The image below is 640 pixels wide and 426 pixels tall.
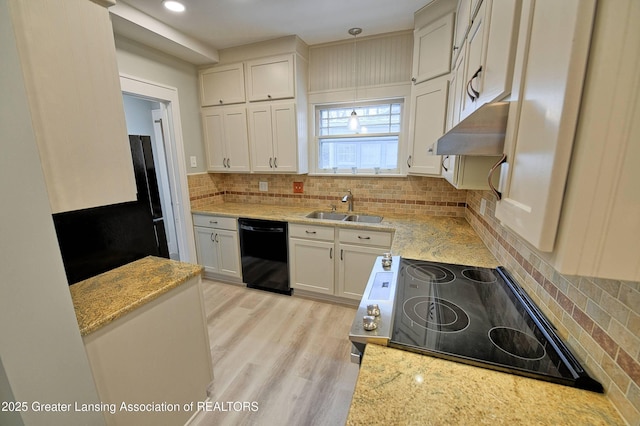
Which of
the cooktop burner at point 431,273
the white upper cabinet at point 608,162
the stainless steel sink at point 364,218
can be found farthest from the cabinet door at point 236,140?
the white upper cabinet at point 608,162

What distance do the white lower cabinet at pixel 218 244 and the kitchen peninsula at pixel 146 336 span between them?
135cm

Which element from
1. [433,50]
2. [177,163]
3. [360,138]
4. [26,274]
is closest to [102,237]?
[26,274]

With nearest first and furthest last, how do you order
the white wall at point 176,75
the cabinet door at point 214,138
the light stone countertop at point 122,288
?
the light stone countertop at point 122,288
the white wall at point 176,75
the cabinet door at point 214,138

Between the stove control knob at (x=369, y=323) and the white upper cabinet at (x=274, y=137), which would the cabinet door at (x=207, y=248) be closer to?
the white upper cabinet at (x=274, y=137)

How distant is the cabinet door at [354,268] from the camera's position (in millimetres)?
2439

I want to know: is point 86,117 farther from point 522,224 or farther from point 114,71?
point 522,224

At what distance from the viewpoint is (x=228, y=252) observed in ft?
9.91

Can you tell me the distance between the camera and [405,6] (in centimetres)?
212

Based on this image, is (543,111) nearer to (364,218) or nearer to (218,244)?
(364,218)

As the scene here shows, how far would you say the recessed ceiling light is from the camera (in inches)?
78.2

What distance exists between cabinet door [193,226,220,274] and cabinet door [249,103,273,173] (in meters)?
0.96

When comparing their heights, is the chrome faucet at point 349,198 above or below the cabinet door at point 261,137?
below

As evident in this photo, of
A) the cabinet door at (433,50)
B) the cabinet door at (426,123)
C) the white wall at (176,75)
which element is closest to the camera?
the cabinet door at (433,50)

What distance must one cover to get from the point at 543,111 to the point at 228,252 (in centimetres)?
302
